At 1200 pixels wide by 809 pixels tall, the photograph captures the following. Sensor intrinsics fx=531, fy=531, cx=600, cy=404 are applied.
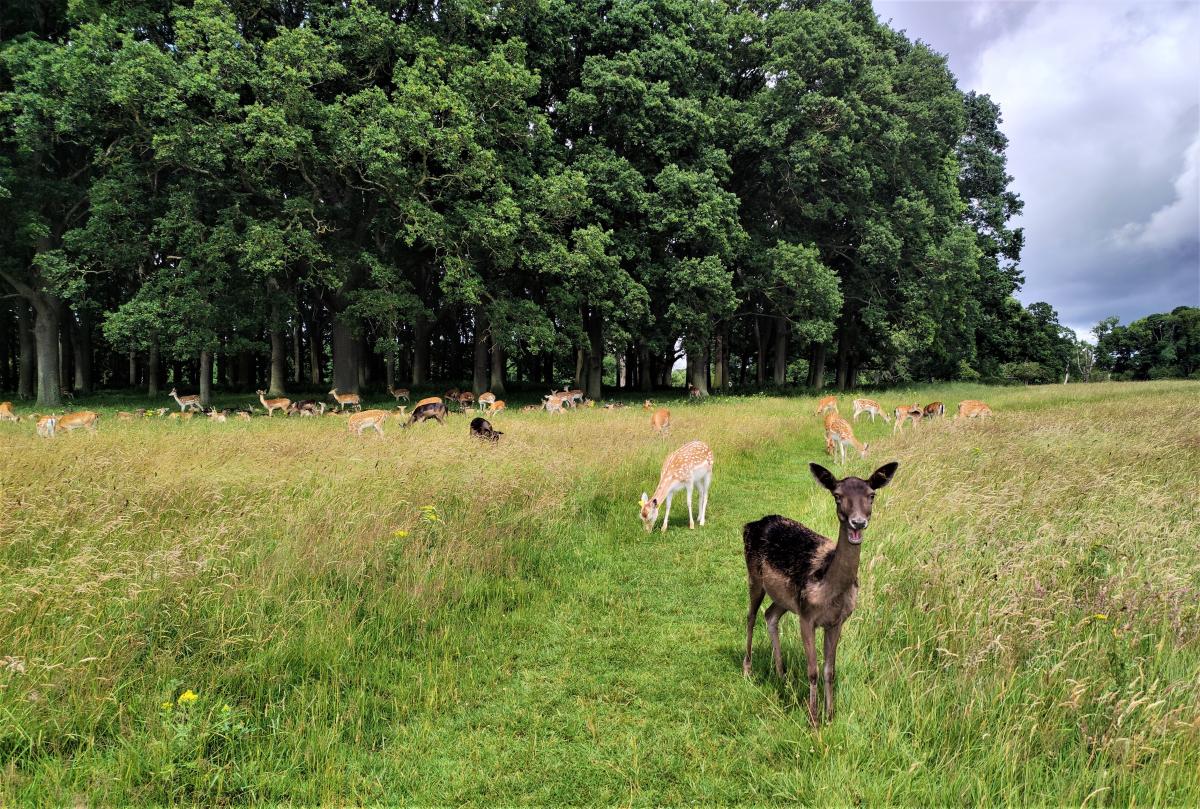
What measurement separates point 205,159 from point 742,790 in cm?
2396

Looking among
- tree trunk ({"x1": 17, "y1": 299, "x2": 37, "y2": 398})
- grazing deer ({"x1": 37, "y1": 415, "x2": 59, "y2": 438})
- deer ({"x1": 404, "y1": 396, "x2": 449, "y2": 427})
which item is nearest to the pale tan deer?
grazing deer ({"x1": 37, "y1": 415, "x2": 59, "y2": 438})

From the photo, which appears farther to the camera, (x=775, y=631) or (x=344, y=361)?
(x=344, y=361)

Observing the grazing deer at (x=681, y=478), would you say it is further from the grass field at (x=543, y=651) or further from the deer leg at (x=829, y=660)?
the deer leg at (x=829, y=660)

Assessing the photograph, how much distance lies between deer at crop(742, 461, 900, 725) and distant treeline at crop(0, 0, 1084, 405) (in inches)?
738

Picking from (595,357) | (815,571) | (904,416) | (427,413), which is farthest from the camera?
(595,357)

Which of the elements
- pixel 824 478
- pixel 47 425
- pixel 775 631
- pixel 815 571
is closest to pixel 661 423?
pixel 775 631

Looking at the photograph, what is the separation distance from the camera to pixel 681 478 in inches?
338

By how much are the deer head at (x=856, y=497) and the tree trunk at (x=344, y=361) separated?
82.6 ft

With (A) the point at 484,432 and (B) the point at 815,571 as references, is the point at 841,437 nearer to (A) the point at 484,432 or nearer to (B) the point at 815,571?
(A) the point at 484,432

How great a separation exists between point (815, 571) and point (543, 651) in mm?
2622

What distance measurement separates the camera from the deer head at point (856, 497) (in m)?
3.24

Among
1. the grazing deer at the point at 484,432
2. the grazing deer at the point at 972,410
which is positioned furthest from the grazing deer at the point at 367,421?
the grazing deer at the point at 972,410

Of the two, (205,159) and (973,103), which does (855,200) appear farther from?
(205,159)

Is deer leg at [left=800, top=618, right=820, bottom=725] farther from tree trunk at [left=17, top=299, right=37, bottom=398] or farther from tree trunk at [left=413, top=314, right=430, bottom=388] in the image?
tree trunk at [left=17, top=299, right=37, bottom=398]
